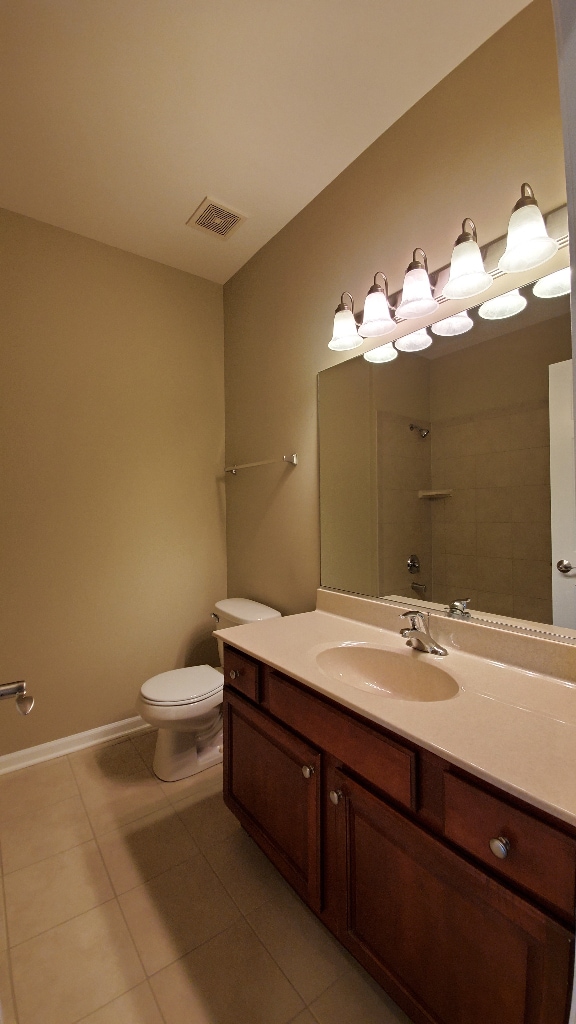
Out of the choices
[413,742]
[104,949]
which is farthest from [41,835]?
[413,742]

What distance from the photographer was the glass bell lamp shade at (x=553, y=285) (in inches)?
41.7

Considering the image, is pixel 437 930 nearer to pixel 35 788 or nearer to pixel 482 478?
pixel 482 478

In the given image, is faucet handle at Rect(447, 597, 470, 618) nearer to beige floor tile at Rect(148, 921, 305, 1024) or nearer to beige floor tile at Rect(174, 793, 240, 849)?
beige floor tile at Rect(148, 921, 305, 1024)

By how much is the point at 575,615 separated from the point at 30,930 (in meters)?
1.77

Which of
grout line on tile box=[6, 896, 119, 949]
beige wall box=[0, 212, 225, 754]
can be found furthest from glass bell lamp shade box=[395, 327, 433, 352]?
grout line on tile box=[6, 896, 119, 949]

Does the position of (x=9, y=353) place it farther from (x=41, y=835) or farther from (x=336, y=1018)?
(x=336, y=1018)

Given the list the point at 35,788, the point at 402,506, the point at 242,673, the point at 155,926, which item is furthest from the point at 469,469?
the point at 35,788

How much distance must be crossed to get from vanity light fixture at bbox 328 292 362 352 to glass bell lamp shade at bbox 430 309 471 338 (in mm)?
334

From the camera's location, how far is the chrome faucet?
122cm

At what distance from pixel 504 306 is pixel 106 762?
249cm

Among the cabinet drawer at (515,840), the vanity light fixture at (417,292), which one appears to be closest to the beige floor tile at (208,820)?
the cabinet drawer at (515,840)

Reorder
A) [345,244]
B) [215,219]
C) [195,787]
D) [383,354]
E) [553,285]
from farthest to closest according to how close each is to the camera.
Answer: [215,219] < [195,787] < [345,244] < [383,354] < [553,285]

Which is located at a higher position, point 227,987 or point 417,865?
point 417,865

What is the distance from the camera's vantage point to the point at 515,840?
0.67 metres
